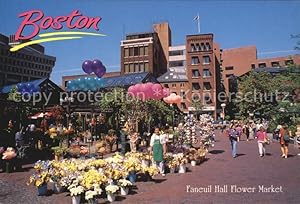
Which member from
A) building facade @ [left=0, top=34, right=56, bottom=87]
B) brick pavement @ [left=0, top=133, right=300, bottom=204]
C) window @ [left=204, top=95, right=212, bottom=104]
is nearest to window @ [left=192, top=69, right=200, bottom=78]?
window @ [left=204, top=95, right=212, bottom=104]

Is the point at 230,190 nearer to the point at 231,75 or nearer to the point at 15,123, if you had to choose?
the point at 15,123

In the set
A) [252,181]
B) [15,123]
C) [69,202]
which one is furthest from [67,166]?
[15,123]

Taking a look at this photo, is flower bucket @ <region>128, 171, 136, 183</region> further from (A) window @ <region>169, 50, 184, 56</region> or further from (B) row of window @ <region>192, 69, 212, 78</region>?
(A) window @ <region>169, 50, 184, 56</region>

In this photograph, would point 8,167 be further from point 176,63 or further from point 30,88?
point 176,63

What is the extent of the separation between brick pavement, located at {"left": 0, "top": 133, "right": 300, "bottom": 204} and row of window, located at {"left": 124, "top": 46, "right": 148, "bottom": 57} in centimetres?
4393

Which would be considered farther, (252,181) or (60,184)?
(252,181)

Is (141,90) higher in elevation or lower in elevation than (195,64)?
lower

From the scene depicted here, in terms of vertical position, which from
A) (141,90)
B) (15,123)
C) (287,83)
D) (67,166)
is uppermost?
(287,83)

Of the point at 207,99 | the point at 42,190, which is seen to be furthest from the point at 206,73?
the point at 42,190

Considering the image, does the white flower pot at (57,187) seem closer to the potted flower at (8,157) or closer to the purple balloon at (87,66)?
the potted flower at (8,157)

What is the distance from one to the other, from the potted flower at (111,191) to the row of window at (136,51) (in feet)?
159

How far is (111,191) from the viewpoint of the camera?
297 inches

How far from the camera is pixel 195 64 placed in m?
56.6

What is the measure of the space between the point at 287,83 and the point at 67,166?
2005 cm
